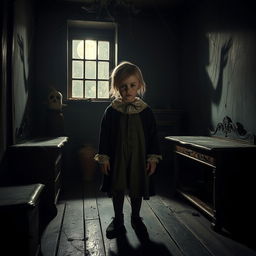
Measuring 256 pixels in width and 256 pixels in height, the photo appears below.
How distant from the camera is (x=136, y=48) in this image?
492cm

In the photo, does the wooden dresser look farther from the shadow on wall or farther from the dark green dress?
the shadow on wall

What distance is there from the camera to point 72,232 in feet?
7.47

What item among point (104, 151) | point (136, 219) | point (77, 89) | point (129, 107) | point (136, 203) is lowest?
point (136, 219)

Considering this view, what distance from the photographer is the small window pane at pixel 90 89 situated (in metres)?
5.01

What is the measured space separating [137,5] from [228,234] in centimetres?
399

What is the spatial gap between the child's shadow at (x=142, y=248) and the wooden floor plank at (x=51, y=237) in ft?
1.50

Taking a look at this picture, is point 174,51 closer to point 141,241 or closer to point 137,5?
point 137,5

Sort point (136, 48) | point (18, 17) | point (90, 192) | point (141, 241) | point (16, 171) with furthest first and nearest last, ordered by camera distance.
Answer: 1. point (136, 48)
2. point (90, 192)
3. point (18, 17)
4. point (16, 171)
5. point (141, 241)

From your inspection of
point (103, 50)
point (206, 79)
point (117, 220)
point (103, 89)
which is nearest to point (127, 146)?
point (117, 220)

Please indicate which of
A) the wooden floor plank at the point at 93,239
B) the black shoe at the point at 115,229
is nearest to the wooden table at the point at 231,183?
the black shoe at the point at 115,229

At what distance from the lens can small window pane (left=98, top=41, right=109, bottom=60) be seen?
5008mm

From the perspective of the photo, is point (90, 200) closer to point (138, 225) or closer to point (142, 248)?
point (138, 225)

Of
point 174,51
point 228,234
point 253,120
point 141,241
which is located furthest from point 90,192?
point 174,51

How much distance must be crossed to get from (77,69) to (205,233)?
370 cm
